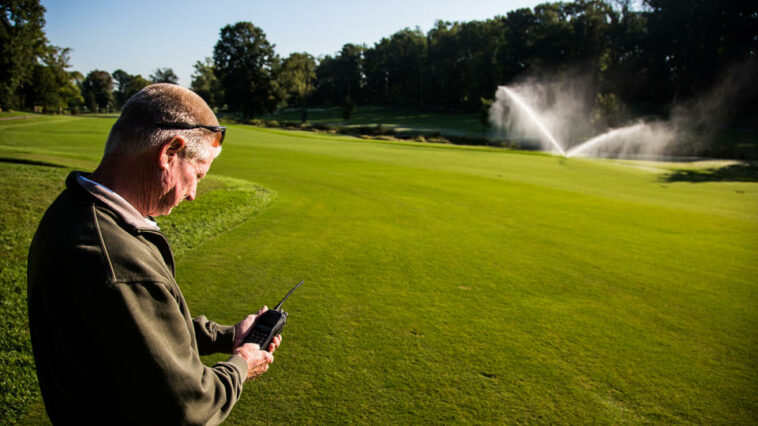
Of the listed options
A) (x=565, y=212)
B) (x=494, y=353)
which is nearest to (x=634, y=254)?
(x=565, y=212)

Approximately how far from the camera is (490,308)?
4.29 metres

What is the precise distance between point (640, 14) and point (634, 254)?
253 feet

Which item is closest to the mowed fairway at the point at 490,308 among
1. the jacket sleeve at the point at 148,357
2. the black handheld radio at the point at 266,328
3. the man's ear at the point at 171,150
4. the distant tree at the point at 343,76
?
the black handheld radio at the point at 266,328

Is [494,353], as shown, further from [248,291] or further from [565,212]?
[565,212]

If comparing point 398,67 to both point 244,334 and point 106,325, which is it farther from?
point 106,325

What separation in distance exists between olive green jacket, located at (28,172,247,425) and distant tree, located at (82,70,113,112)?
385 ft

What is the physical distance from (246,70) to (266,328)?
278 feet

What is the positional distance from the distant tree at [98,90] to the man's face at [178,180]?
11703cm

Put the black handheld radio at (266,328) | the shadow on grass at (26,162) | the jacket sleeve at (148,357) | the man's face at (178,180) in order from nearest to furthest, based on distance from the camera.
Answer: the jacket sleeve at (148,357) → the man's face at (178,180) → the black handheld radio at (266,328) → the shadow on grass at (26,162)

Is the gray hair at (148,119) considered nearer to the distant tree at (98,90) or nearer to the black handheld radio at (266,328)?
the black handheld radio at (266,328)

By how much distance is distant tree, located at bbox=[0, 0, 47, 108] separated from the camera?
103 ft

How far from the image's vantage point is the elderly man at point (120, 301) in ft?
4.21

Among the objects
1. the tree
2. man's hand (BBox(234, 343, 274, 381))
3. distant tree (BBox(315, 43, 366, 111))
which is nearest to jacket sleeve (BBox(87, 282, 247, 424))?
man's hand (BBox(234, 343, 274, 381))

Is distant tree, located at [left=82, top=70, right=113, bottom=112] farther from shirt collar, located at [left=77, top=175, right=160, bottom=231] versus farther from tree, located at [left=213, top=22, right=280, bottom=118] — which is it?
shirt collar, located at [left=77, top=175, right=160, bottom=231]
